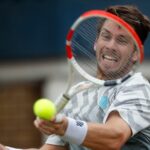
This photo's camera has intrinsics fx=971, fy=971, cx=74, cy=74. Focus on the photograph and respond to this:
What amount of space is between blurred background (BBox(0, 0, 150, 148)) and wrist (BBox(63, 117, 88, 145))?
21.1ft

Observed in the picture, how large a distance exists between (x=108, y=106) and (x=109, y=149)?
0.40 m

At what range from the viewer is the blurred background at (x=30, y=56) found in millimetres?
12711

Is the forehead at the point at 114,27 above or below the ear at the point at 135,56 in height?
above

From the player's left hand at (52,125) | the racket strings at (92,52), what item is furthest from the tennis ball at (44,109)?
the racket strings at (92,52)

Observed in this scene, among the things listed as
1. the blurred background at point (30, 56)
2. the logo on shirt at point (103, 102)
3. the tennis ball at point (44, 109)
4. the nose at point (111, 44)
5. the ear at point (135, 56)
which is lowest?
the blurred background at point (30, 56)

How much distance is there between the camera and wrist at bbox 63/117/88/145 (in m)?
5.86

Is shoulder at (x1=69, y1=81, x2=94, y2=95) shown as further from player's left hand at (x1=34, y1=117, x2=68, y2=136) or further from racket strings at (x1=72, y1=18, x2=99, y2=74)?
player's left hand at (x1=34, y1=117, x2=68, y2=136)

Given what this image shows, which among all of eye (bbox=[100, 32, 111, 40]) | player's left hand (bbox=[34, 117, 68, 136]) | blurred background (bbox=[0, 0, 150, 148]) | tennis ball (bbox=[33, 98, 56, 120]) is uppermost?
eye (bbox=[100, 32, 111, 40])

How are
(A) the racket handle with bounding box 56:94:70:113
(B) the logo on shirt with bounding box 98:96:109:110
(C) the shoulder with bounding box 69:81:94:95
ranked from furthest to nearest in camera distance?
1. (B) the logo on shirt with bounding box 98:96:109:110
2. (C) the shoulder with bounding box 69:81:94:95
3. (A) the racket handle with bounding box 56:94:70:113

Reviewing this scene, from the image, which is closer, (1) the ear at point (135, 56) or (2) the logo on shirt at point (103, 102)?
(1) the ear at point (135, 56)

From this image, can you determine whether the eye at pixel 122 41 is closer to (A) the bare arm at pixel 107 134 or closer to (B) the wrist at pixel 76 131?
(A) the bare arm at pixel 107 134

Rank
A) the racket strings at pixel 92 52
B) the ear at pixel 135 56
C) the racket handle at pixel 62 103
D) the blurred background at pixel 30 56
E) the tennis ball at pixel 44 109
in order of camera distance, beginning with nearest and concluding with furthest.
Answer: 1. the tennis ball at pixel 44 109
2. the racket handle at pixel 62 103
3. the ear at pixel 135 56
4. the racket strings at pixel 92 52
5. the blurred background at pixel 30 56

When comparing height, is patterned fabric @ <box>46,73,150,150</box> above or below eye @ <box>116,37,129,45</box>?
below

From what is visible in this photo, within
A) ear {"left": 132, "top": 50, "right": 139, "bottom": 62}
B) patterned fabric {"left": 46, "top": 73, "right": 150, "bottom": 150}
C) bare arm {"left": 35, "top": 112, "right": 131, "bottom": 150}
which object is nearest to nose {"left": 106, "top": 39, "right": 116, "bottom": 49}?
ear {"left": 132, "top": 50, "right": 139, "bottom": 62}
